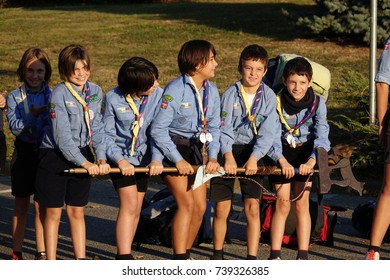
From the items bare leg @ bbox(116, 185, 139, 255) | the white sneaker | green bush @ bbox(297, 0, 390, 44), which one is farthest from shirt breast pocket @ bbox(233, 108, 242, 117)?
green bush @ bbox(297, 0, 390, 44)

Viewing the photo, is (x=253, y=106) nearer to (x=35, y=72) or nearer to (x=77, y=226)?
(x=77, y=226)

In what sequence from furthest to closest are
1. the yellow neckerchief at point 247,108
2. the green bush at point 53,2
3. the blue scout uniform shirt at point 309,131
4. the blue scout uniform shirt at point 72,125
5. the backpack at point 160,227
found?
1. the green bush at point 53,2
2. the backpack at point 160,227
3. the blue scout uniform shirt at point 309,131
4. the yellow neckerchief at point 247,108
5. the blue scout uniform shirt at point 72,125

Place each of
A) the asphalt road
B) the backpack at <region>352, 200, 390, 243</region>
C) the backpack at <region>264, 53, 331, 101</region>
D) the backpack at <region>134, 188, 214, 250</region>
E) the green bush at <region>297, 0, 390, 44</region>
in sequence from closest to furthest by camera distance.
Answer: the backpack at <region>264, 53, 331, 101</region>
the asphalt road
the backpack at <region>134, 188, 214, 250</region>
the backpack at <region>352, 200, 390, 243</region>
the green bush at <region>297, 0, 390, 44</region>

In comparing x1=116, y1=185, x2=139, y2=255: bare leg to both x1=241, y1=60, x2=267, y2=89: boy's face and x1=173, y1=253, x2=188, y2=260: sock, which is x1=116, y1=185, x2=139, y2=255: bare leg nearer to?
x1=173, y1=253, x2=188, y2=260: sock

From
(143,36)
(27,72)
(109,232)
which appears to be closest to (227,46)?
(143,36)

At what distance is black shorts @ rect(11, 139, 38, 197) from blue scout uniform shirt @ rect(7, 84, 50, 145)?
6 cm

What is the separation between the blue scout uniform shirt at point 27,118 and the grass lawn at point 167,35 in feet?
23.9

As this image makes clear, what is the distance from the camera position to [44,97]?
795cm

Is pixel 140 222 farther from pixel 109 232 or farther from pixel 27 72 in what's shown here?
pixel 27 72

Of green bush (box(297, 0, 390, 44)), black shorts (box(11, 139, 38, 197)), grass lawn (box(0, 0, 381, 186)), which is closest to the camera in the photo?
black shorts (box(11, 139, 38, 197))

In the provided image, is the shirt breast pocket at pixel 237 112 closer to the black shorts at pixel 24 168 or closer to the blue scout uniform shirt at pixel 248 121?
the blue scout uniform shirt at pixel 248 121

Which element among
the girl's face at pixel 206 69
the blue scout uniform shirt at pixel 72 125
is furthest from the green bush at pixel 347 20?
the blue scout uniform shirt at pixel 72 125

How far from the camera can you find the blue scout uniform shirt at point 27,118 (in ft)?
25.8

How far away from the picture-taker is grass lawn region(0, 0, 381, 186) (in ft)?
63.5
